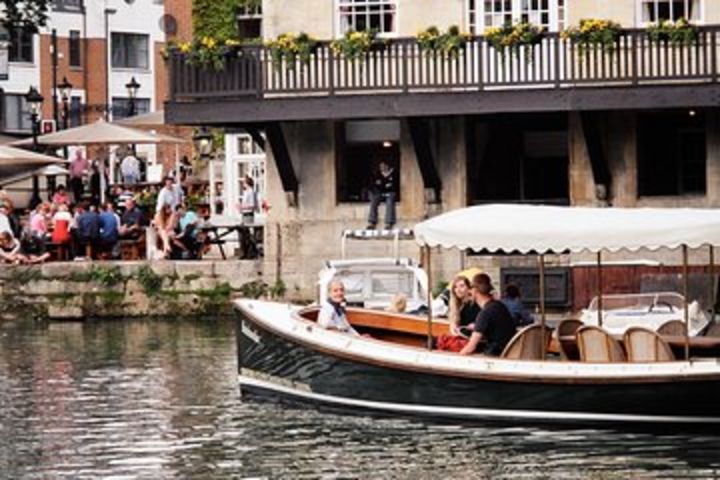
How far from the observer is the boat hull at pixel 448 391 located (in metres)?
32.6

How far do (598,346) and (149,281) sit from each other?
21.4 metres

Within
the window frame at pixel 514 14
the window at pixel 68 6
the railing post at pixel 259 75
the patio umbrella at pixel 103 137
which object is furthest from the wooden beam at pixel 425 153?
the window at pixel 68 6

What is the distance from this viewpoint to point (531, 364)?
1302 inches

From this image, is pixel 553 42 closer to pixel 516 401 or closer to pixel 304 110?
pixel 304 110

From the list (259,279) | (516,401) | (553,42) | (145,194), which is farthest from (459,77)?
(516,401)

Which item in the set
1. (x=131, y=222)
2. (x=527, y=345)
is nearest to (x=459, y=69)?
(x=131, y=222)

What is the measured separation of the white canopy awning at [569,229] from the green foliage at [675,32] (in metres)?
16.0

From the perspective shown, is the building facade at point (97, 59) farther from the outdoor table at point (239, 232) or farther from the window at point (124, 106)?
the outdoor table at point (239, 232)

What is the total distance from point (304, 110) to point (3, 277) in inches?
259

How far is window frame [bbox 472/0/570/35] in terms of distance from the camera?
52750 millimetres

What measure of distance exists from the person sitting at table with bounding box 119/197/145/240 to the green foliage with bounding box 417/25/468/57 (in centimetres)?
845

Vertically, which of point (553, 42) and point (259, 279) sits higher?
point (553, 42)

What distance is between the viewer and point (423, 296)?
143 ft

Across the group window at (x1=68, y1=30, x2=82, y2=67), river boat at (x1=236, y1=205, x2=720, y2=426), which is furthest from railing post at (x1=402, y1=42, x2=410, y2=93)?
window at (x1=68, y1=30, x2=82, y2=67)
